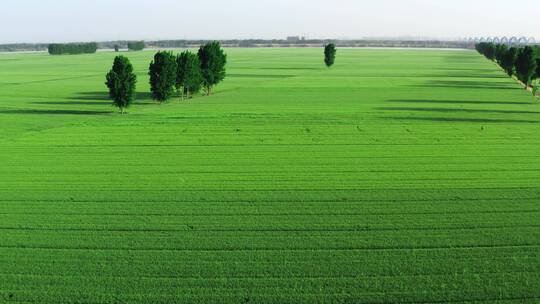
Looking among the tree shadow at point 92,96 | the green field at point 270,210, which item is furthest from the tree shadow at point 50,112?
the tree shadow at point 92,96

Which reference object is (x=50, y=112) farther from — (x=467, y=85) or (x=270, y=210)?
(x=467, y=85)

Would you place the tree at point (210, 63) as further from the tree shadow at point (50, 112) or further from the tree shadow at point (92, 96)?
the tree shadow at point (50, 112)

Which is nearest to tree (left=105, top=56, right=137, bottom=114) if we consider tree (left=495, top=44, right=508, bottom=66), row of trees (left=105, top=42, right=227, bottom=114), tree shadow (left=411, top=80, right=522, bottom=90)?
row of trees (left=105, top=42, right=227, bottom=114)

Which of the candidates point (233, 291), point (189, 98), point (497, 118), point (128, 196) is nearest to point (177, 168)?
point (128, 196)

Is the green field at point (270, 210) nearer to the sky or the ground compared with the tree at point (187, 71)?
nearer to the ground

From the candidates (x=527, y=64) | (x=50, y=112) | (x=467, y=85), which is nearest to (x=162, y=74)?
(x=50, y=112)

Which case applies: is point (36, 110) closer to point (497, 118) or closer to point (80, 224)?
point (80, 224)
